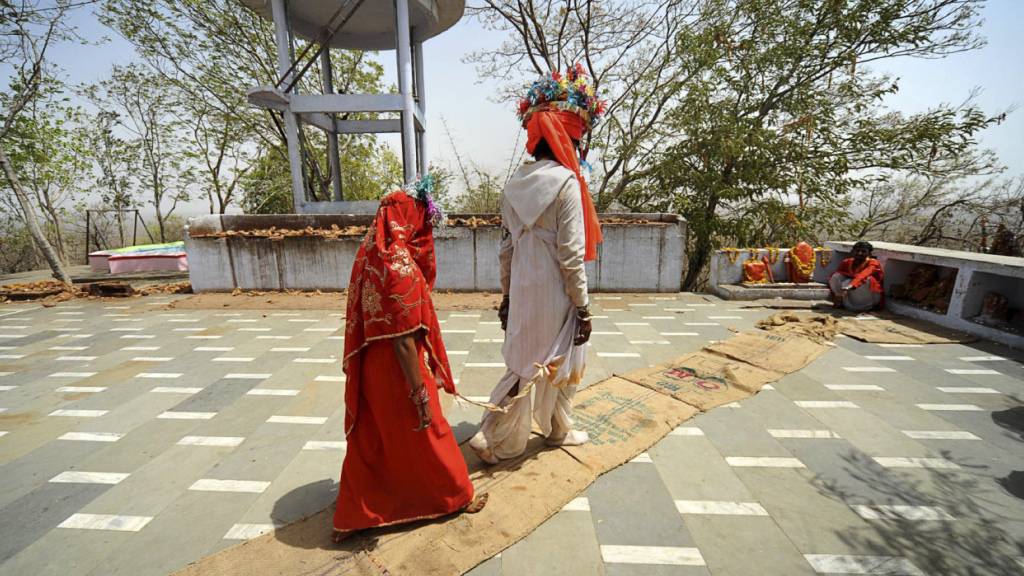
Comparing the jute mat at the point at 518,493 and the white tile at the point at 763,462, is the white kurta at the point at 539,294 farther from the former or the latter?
the white tile at the point at 763,462

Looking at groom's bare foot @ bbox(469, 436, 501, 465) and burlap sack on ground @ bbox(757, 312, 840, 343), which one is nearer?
groom's bare foot @ bbox(469, 436, 501, 465)

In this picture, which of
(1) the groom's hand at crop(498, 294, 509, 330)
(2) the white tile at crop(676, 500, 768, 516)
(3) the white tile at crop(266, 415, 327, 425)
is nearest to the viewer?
(2) the white tile at crop(676, 500, 768, 516)

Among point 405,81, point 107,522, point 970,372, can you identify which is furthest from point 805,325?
point 405,81

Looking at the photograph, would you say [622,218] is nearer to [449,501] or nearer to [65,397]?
[449,501]

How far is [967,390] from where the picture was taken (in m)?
3.70

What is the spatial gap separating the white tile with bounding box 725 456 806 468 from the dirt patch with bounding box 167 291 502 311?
181 inches

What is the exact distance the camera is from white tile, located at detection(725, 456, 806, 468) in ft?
8.50

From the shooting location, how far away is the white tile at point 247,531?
6.63ft

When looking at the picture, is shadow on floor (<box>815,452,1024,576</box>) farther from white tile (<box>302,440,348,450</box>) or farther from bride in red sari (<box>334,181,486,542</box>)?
white tile (<box>302,440,348,450</box>)

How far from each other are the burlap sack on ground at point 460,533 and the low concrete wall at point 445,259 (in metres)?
5.58

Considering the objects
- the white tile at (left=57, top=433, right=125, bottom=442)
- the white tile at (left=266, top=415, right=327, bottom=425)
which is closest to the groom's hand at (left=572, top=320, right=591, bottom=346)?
the white tile at (left=266, top=415, right=327, bottom=425)

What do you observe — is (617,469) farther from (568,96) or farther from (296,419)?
(296,419)

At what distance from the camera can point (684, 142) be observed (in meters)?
10.5

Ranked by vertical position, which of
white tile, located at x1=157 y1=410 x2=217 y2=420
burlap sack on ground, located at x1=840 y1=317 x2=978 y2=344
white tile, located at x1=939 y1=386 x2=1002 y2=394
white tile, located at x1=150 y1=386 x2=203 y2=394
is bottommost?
white tile, located at x1=157 y1=410 x2=217 y2=420
